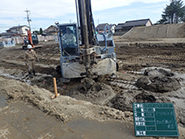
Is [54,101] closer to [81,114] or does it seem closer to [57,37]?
[81,114]

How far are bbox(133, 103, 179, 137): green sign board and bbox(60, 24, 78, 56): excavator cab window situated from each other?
197 inches

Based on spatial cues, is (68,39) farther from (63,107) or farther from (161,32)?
(161,32)

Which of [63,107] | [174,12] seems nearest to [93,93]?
[63,107]

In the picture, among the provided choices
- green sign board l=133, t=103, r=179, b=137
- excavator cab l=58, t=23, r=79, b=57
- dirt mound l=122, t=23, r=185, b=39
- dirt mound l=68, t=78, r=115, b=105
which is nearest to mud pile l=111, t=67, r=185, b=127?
dirt mound l=68, t=78, r=115, b=105

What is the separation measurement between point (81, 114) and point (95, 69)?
3.35 m

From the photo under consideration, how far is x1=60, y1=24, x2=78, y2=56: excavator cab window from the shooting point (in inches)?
275

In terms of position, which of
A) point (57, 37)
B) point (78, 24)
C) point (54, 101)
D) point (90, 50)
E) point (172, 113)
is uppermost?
point (78, 24)

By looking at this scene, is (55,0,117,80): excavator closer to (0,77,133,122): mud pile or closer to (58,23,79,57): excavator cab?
(58,23,79,57): excavator cab

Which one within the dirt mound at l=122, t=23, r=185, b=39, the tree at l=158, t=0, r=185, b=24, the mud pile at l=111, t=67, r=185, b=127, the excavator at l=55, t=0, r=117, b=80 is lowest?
the mud pile at l=111, t=67, r=185, b=127

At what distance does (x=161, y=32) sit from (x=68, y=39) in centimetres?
1837

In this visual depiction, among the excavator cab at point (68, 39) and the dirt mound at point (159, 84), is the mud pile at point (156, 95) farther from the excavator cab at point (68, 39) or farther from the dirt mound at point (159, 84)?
the excavator cab at point (68, 39)

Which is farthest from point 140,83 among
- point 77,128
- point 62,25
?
point 62,25

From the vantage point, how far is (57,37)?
23.2 feet

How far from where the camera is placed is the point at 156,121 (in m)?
2.62
